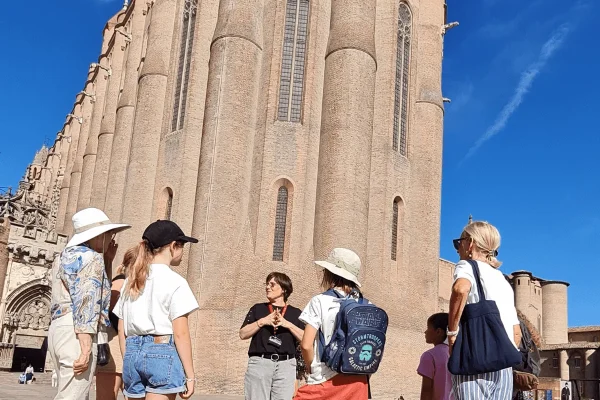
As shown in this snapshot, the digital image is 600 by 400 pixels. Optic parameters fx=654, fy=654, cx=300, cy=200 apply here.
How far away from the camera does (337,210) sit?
1844 cm

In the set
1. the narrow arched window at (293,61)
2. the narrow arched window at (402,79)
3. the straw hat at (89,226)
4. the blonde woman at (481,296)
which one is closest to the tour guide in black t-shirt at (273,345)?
the straw hat at (89,226)

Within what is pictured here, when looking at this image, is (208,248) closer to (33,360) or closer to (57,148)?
(33,360)

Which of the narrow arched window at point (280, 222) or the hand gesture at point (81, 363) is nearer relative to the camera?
the hand gesture at point (81, 363)

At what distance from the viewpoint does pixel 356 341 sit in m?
3.84

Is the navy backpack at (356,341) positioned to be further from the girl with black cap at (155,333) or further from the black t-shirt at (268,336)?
the black t-shirt at (268,336)

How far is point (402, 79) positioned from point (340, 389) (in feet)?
66.3

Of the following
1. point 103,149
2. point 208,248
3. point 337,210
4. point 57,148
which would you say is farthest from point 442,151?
point 57,148

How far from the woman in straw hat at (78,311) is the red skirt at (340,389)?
1352 mm

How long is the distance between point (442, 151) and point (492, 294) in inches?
809

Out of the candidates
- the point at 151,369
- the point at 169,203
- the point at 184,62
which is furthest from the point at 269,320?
the point at 184,62

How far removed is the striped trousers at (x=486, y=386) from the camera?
3.53 meters

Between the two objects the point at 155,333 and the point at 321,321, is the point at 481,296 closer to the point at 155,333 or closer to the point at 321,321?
the point at 321,321

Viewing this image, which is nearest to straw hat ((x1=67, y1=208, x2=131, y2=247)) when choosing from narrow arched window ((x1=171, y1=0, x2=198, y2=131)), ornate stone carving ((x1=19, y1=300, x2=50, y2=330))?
narrow arched window ((x1=171, y1=0, x2=198, y2=131))

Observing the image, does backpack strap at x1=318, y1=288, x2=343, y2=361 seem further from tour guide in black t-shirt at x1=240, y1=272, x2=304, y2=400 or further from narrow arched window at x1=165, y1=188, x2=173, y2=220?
narrow arched window at x1=165, y1=188, x2=173, y2=220
